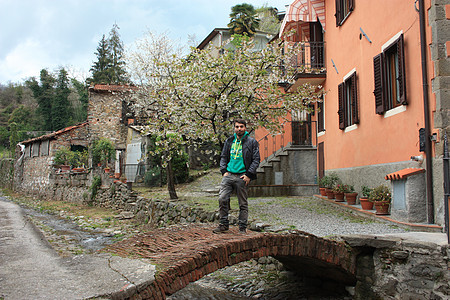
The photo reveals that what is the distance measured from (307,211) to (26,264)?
6.92m

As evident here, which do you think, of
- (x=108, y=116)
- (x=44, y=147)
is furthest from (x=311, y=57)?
(x=44, y=147)

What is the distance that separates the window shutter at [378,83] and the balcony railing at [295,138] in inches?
236

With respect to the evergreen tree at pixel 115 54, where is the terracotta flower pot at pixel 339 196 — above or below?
Answer: below

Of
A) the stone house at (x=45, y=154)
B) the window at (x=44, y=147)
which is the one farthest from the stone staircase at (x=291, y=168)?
the window at (x=44, y=147)

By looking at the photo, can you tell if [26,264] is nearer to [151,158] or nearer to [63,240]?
[63,240]

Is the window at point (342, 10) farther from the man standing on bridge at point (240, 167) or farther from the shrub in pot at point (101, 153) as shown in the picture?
the shrub in pot at point (101, 153)

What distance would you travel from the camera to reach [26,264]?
3236 millimetres

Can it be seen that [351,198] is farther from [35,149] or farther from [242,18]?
[35,149]

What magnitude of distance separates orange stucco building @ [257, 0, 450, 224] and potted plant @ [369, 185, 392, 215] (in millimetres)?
467

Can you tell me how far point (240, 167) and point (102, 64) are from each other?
41.4 m

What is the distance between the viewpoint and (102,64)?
42.2 metres

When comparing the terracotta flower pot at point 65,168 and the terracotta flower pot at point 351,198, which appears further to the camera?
the terracotta flower pot at point 65,168

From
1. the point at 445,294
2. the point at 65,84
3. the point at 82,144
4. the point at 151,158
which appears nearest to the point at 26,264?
the point at 445,294

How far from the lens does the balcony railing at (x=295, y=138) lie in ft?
48.0
